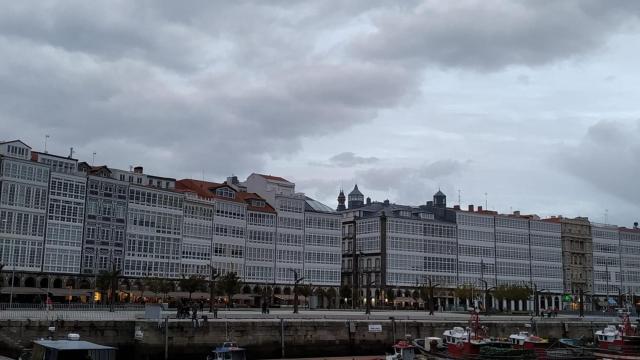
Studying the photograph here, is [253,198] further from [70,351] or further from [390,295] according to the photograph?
[70,351]

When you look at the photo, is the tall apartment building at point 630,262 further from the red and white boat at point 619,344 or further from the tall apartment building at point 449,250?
the red and white boat at point 619,344

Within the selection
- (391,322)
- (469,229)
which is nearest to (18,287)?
(391,322)

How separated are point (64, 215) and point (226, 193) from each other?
29427mm

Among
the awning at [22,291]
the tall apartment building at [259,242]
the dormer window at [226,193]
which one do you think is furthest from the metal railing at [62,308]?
the dormer window at [226,193]

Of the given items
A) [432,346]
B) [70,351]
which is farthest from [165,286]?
[70,351]

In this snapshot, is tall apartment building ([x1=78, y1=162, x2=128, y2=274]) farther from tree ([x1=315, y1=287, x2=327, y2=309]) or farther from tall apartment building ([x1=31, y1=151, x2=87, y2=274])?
tree ([x1=315, y1=287, x2=327, y2=309])

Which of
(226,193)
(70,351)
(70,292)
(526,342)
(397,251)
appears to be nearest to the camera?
(70,351)

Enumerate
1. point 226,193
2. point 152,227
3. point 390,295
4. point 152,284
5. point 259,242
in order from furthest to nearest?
point 390,295 → point 259,242 → point 226,193 → point 152,227 → point 152,284

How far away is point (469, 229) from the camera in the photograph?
479 ft

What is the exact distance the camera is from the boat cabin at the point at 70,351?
40281 millimetres

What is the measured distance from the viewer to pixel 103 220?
103m

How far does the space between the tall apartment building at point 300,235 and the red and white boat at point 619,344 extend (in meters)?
58.5

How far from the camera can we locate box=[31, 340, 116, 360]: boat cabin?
132 feet

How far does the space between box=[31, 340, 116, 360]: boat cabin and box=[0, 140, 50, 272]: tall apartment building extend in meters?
53.1
